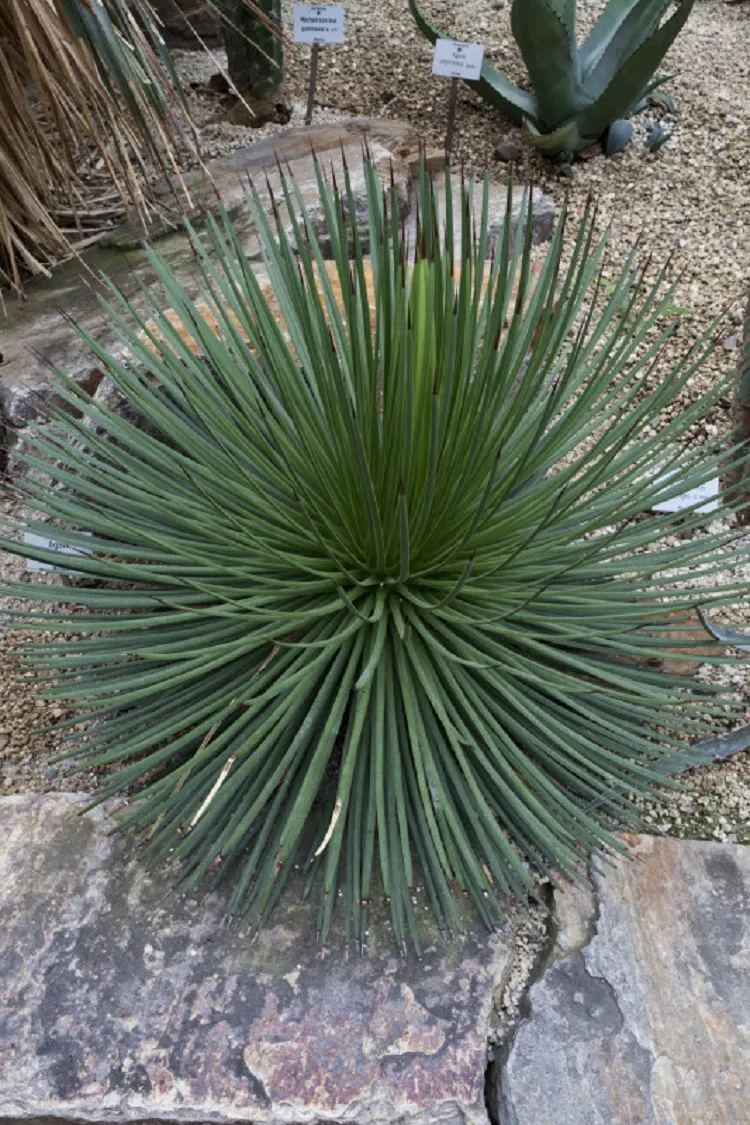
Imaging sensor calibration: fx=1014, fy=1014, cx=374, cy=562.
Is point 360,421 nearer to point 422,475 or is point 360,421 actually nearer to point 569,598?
point 422,475

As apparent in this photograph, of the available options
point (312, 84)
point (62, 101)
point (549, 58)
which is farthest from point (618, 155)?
point (62, 101)

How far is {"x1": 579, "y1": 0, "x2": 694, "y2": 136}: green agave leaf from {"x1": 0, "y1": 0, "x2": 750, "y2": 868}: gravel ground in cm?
14

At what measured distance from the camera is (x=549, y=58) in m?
3.14

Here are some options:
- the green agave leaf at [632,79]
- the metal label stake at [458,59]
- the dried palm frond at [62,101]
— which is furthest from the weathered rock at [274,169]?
the green agave leaf at [632,79]

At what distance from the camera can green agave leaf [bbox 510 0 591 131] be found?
3.09 meters

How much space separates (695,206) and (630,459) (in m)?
1.77

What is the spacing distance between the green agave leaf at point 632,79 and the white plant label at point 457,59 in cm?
49

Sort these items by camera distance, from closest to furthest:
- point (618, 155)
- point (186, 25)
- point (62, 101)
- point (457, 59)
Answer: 1. point (62, 101)
2. point (457, 59)
3. point (618, 155)
4. point (186, 25)

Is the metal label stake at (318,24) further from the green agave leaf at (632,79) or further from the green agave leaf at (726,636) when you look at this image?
the green agave leaf at (726,636)

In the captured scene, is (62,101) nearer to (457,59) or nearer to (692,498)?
(457,59)

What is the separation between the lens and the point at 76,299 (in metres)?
2.57

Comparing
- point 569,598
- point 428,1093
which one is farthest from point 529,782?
point 428,1093

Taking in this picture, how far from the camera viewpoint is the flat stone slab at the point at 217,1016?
4.16 ft

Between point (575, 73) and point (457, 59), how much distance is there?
0.55 metres
